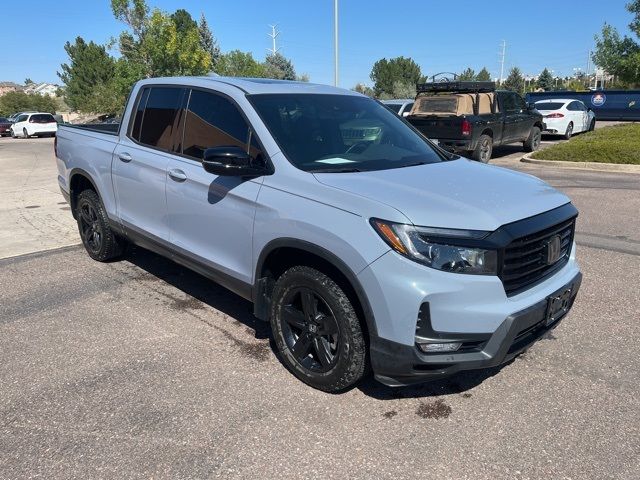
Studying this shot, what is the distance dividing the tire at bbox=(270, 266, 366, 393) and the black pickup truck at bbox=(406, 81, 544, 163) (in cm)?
980

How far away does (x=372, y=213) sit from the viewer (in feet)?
9.28

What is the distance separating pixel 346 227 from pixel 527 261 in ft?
3.33

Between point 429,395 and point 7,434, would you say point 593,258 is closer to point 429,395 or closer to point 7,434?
point 429,395

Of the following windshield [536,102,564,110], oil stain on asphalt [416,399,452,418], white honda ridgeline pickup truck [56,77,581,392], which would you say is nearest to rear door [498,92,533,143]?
windshield [536,102,564,110]

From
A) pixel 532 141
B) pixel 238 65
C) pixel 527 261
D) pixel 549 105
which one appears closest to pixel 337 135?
pixel 527 261

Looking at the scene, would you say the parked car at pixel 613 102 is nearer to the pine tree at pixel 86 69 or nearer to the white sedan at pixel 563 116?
the white sedan at pixel 563 116

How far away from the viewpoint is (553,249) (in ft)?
10.4

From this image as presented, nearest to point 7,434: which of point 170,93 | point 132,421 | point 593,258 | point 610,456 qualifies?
point 132,421

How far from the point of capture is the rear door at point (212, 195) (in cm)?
358

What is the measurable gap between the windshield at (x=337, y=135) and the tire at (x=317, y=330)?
2.44 feet

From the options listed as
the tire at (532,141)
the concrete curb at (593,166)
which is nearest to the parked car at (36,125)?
the tire at (532,141)

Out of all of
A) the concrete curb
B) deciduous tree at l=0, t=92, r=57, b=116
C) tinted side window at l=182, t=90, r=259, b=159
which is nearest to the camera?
tinted side window at l=182, t=90, r=259, b=159

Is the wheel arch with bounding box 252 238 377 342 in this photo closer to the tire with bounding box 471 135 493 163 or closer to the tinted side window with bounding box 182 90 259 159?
the tinted side window with bounding box 182 90 259 159

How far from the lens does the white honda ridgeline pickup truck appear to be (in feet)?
9.02
